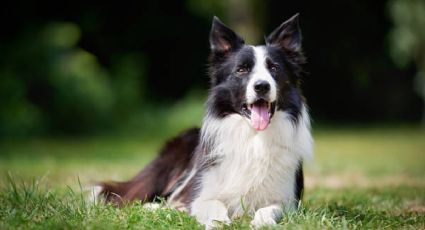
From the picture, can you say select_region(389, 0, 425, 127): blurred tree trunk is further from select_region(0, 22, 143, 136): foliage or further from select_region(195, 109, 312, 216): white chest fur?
select_region(195, 109, 312, 216): white chest fur

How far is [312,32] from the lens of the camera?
25812 mm

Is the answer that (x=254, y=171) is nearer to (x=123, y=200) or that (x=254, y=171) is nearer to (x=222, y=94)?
(x=222, y=94)

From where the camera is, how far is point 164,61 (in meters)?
24.1

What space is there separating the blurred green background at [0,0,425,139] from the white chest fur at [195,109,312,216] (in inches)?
510

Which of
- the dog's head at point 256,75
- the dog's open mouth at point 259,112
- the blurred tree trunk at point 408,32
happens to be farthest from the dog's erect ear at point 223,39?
the blurred tree trunk at point 408,32

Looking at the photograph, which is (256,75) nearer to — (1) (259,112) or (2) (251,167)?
(1) (259,112)

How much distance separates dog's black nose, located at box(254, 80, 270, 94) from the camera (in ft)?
17.1

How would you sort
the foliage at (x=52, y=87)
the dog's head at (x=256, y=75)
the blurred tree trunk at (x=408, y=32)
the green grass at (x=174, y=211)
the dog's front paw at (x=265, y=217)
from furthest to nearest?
the blurred tree trunk at (x=408, y=32)
the foliage at (x=52, y=87)
the dog's head at (x=256, y=75)
the green grass at (x=174, y=211)
the dog's front paw at (x=265, y=217)

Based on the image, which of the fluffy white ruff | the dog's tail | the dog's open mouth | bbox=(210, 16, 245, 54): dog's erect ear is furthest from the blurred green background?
the dog's open mouth

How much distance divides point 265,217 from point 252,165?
559 millimetres

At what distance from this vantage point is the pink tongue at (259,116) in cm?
536

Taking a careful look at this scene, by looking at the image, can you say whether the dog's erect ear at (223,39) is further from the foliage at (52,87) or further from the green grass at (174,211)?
the foliage at (52,87)

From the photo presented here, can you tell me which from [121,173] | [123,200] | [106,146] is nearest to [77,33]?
[106,146]

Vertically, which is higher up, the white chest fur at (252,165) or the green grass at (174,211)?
the white chest fur at (252,165)
